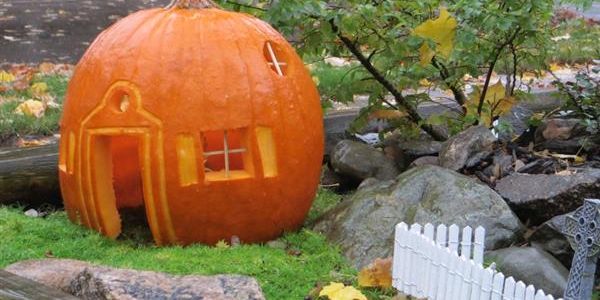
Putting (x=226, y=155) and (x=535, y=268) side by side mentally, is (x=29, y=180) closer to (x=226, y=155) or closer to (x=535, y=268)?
(x=226, y=155)

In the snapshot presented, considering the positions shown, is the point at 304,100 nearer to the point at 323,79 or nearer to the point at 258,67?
the point at 258,67

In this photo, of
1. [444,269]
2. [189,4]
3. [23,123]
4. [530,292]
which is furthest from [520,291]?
[23,123]

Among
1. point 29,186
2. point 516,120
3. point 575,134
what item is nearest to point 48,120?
point 29,186

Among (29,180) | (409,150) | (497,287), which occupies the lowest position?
(29,180)

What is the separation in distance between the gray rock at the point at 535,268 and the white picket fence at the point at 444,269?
6.7 inches

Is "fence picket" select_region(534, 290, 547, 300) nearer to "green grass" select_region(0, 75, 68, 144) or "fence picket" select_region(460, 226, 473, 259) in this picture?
"fence picket" select_region(460, 226, 473, 259)

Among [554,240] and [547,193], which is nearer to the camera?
[554,240]

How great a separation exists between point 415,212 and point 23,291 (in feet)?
6.89

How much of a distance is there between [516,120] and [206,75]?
2.68 m

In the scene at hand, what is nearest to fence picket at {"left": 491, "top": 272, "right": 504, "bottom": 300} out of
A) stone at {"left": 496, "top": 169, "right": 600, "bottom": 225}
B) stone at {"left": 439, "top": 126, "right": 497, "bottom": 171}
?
stone at {"left": 496, "top": 169, "right": 600, "bottom": 225}

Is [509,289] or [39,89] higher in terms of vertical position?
[509,289]

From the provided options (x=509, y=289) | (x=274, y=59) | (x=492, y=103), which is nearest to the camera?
(x=509, y=289)

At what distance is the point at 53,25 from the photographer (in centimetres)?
1291

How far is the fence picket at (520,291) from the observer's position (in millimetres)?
3238
